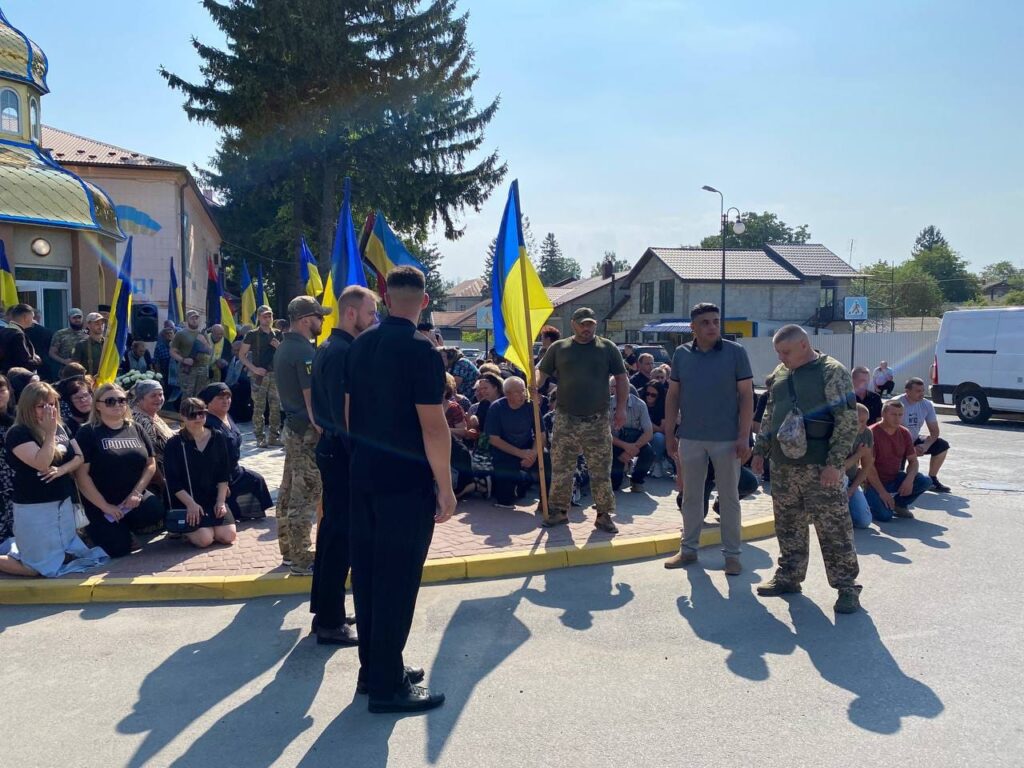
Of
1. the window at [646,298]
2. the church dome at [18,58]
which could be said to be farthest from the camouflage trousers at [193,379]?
the window at [646,298]

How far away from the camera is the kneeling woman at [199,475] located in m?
6.66

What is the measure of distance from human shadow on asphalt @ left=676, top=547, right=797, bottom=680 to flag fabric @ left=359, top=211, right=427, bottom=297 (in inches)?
212

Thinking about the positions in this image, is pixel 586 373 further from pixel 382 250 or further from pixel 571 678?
pixel 382 250

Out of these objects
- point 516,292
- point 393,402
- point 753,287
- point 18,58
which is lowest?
point 393,402

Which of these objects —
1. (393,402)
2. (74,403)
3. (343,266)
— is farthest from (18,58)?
(393,402)

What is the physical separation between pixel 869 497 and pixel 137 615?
6685mm

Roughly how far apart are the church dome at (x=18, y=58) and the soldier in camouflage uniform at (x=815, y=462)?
21385 millimetres

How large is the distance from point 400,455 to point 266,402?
28.8 ft

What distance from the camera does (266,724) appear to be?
378cm

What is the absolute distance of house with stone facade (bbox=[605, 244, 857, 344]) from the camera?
4775 centimetres

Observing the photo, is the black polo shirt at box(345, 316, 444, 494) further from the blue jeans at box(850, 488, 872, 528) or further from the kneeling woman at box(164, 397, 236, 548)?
the blue jeans at box(850, 488, 872, 528)

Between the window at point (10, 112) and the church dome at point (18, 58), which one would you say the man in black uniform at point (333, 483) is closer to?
the window at point (10, 112)

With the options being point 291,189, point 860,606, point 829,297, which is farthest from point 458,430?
point 829,297

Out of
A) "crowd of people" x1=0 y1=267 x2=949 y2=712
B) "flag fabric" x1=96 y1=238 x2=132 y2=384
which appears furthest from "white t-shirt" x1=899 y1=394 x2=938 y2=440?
"flag fabric" x1=96 y1=238 x2=132 y2=384
